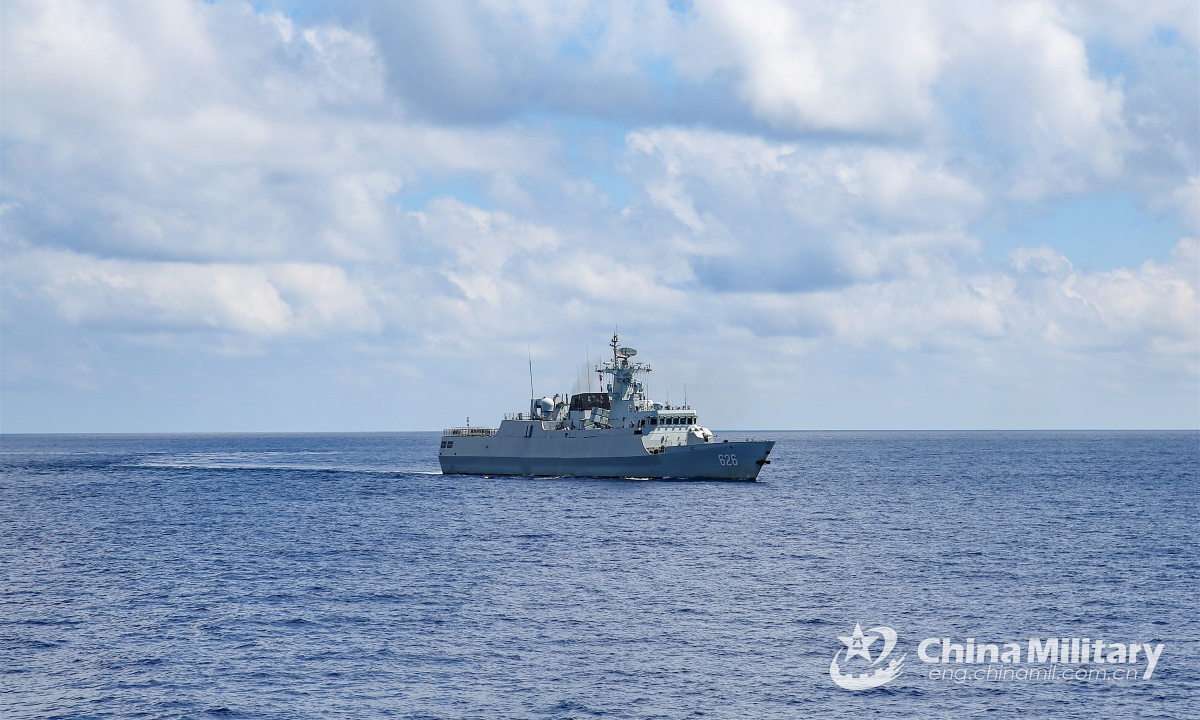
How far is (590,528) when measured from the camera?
5916 centimetres

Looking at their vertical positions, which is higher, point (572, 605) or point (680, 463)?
point (680, 463)

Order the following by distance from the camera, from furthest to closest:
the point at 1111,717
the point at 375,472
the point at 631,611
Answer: the point at 375,472, the point at 631,611, the point at 1111,717

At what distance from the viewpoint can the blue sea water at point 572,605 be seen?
2619 cm

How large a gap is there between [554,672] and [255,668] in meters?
9.14

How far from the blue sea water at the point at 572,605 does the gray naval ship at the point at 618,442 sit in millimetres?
9209

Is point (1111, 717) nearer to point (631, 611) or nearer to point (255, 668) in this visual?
point (631, 611)

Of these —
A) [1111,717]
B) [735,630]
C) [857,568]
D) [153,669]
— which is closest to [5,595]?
[153,669]

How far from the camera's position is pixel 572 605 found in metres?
36.8

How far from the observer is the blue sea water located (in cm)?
2619

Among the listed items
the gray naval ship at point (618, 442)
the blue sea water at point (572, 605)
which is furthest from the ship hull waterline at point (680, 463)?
the blue sea water at point (572, 605)

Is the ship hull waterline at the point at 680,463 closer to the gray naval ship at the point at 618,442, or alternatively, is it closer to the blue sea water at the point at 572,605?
the gray naval ship at the point at 618,442

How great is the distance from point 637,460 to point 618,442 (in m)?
2.47

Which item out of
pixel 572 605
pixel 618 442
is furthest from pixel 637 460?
pixel 572 605

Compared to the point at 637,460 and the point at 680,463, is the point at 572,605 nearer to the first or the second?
the point at 680,463
